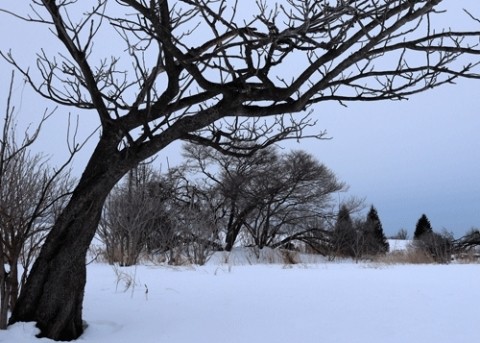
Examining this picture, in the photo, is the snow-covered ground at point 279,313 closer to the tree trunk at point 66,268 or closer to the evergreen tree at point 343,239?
the tree trunk at point 66,268

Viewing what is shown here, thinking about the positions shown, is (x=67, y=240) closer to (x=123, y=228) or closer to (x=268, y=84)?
(x=268, y=84)

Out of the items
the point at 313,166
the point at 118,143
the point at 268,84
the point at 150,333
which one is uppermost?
the point at 313,166

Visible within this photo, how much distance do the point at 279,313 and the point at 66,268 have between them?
1558mm

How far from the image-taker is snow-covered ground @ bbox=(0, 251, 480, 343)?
8.65 feet

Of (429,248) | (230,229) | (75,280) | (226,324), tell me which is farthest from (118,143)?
(230,229)

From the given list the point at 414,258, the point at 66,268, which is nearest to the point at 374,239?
the point at 414,258

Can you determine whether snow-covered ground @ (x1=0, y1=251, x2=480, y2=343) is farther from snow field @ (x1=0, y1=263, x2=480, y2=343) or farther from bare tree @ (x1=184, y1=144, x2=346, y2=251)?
bare tree @ (x1=184, y1=144, x2=346, y2=251)

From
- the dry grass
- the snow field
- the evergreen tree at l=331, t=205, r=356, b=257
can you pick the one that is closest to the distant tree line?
the evergreen tree at l=331, t=205, r=356, b=257

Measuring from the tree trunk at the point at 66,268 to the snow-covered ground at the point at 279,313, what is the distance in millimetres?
110

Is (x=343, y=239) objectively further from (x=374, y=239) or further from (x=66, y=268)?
(x=66, y=268)

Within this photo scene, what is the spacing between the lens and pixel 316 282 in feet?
17.8

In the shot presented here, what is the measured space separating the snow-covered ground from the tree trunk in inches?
4.3

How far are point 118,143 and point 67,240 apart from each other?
66 cm

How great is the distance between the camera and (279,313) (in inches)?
132
